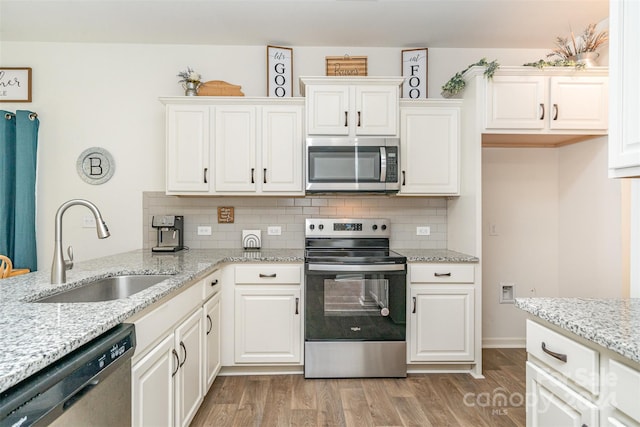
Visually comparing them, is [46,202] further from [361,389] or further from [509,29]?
[509,29]

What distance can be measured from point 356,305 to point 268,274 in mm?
681

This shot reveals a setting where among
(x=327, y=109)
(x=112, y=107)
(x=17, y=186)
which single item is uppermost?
(x=112, y=107)

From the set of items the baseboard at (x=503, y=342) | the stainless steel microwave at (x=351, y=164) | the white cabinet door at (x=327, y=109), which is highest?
the white cabinet door at (x=327, y=109)

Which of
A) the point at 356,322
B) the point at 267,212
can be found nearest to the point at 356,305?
the point at 356,322

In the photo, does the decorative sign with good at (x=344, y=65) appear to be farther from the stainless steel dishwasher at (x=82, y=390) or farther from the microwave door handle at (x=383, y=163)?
the stainless steel dishwasher at (x=82, y=390)

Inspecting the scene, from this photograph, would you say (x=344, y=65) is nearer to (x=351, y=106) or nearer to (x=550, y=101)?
(x=351, y=106)

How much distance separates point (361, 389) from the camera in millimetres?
2428

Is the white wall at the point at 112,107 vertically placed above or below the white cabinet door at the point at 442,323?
above

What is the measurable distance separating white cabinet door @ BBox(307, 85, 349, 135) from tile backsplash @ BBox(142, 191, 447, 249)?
0.64 meters

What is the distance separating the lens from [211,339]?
2344mm

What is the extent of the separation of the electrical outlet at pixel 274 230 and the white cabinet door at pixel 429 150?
3.67ft

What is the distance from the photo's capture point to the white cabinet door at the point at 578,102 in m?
2.64

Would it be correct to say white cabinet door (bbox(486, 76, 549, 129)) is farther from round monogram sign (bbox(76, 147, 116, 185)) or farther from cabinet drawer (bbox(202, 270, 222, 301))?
round monogram sign (bbox(76, 147, 116, 185))

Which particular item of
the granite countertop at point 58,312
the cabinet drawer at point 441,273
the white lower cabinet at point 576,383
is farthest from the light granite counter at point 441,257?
the granite countertop at point 58,312
